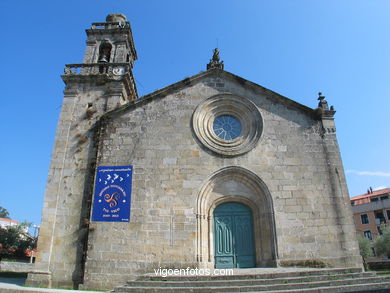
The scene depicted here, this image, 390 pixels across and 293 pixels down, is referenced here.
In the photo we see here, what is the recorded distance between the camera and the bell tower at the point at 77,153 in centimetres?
1052

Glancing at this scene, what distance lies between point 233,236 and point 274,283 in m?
3.16

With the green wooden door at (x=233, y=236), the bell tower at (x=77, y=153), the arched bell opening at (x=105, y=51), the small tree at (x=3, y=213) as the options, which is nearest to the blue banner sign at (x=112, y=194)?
the bell tower at (x=77, y=153)

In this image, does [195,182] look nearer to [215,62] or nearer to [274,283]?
[274,283]

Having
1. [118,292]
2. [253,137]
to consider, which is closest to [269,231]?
[253,137]

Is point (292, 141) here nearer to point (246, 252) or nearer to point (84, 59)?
point (246, 252)

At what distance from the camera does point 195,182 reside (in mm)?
11117

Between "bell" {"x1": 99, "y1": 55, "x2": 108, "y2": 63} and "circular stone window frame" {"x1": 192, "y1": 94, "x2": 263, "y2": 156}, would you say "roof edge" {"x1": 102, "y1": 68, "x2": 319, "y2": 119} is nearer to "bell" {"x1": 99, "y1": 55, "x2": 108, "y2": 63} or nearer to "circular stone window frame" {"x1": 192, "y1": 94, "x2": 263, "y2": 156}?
"circular stone window frame" {"x1": 192, "y1": 94, "x2": 263, "y2": 156}

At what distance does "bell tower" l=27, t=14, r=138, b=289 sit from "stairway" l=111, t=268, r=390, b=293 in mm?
3450

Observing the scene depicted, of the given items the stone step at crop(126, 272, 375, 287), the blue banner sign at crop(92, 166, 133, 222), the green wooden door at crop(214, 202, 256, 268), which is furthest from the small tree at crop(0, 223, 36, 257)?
the stone step at crop(126, 272, 375, 287)

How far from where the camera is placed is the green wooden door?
1073cm

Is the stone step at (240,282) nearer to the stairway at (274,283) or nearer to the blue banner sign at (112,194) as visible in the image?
the stairway at (274,283)

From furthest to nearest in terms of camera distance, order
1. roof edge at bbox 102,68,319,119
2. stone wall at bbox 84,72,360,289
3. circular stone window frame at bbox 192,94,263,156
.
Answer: roof edge at bbox 102,68,319,119 < circular stone window frame at bbox 192,94,263,156 < stone wall at bbox 84,72,360,289

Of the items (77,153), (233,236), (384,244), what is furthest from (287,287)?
(384,244)

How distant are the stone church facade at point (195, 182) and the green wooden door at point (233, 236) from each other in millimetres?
39
